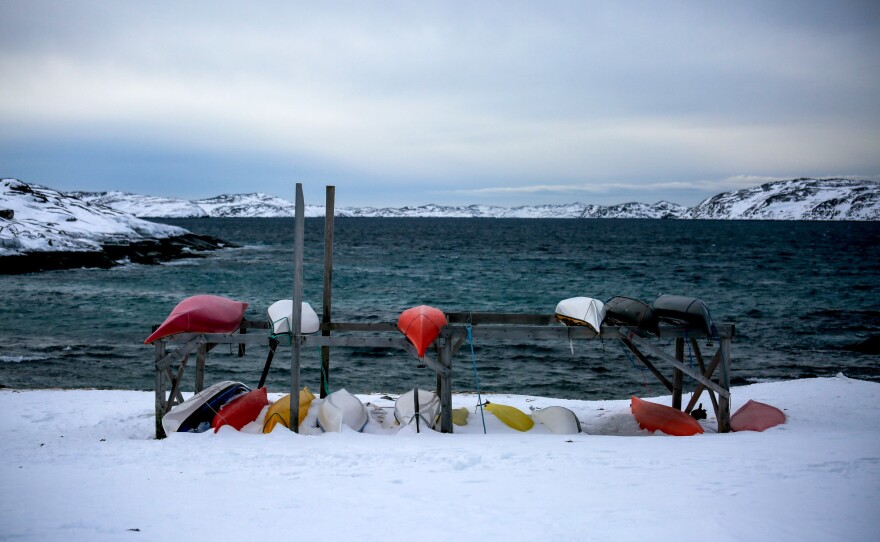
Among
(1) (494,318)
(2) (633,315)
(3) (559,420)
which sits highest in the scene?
(2) (633,315)

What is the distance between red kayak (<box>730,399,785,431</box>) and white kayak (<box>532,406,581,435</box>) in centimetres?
257

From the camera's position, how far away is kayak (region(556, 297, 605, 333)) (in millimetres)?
9484

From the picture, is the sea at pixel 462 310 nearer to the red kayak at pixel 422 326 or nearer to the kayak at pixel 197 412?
the red kayak at pixel 422 326

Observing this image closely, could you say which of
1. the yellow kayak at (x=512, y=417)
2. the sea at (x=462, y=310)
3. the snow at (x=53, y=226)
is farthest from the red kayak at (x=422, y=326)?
the snow at (x=53, y=226)

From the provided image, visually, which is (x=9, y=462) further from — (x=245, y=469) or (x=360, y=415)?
(x=360, y=415)

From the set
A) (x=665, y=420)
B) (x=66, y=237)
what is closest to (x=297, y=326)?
(x=665, y=420)

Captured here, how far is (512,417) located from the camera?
10.0 m

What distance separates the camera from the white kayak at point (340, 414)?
932cm

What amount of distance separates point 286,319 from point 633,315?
5568mm

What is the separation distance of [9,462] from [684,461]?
8662 mm

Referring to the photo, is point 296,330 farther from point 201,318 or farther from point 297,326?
point 201,318

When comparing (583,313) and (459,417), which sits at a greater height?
(583,313)

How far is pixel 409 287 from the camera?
37969mm

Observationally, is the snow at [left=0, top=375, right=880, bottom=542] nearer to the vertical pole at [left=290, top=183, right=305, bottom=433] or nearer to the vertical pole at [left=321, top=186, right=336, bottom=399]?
the vertical pole at [left=290, top=183, right=305, bottom=433]
